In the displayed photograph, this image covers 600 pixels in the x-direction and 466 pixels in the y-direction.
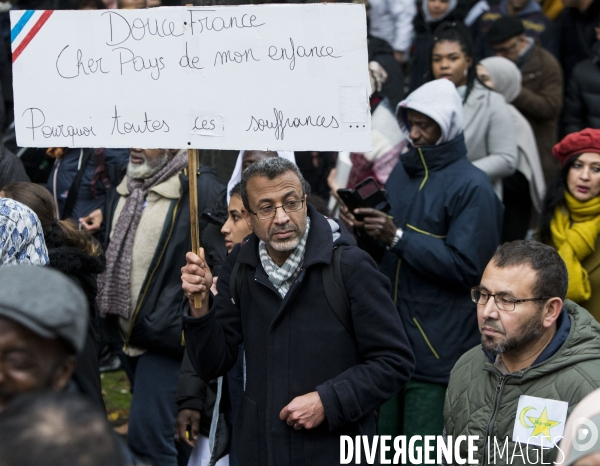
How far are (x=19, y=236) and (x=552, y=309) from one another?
2158mm

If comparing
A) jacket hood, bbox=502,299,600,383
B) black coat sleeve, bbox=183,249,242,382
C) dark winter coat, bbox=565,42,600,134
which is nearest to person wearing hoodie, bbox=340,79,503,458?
black coat sleeve, bbox=183,249,242,382

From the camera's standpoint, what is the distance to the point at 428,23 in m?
7.99

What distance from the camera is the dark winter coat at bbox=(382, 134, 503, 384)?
4973 mm

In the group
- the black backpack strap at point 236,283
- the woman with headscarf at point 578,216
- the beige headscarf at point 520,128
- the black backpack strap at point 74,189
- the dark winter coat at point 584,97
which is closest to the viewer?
the black backpack strap at point 236,283

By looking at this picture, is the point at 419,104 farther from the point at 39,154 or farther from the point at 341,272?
the point at 39,154

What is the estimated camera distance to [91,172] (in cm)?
634

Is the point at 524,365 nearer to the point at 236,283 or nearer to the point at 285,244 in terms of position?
the point at 285,244

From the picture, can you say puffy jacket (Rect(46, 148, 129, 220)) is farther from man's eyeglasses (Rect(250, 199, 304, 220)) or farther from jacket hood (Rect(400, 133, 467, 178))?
man's eyeglasses (Rect(250, 199, 304, 220))

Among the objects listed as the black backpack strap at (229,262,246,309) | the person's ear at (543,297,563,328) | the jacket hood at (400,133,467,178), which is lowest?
the person's ear at (543,297,563,328)

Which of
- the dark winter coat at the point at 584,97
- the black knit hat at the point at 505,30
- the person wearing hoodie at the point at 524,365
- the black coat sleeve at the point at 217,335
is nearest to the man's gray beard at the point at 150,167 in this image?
the black coat sleeve at the point at 217,335

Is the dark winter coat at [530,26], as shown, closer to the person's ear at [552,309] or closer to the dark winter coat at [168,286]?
the dark winter coat at [168,286]

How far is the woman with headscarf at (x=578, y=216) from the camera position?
486 cm

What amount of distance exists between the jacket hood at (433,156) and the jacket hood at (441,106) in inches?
2.1

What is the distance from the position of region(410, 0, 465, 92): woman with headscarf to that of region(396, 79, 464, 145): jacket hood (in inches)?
93.5
